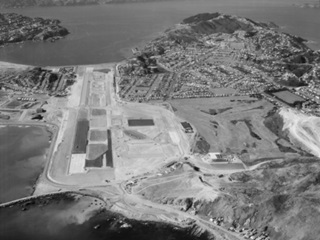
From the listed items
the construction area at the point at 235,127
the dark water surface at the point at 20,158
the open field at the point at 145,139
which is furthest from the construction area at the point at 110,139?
the construction area at the point at 235,127

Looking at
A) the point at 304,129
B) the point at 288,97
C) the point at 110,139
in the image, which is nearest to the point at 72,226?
the point at 110,139

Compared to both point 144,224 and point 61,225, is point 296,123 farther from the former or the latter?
point 61,225

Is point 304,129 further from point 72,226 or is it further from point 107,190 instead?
point 72,226

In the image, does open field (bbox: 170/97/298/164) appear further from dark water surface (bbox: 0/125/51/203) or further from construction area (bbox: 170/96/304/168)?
dark water surface (bbox: 0/125/51/203)

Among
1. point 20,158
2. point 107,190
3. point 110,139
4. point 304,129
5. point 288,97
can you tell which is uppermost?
point 288,97

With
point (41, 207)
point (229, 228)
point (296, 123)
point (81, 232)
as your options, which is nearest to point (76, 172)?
point (41, 207)
